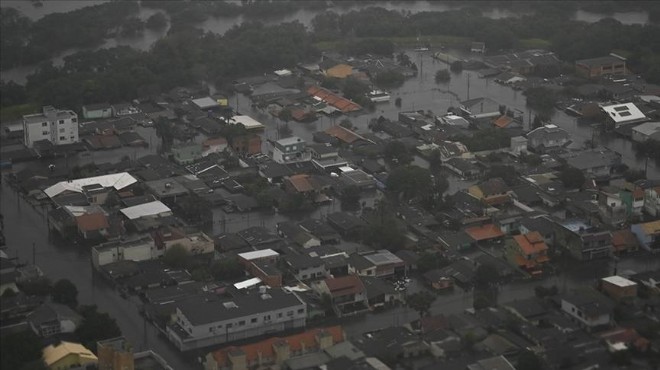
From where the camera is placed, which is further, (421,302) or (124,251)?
(124,251)

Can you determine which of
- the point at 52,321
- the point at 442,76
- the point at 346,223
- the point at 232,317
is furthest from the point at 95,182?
the point at 442,76

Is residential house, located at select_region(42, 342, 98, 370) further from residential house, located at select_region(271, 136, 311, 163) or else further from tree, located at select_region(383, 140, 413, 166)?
tree, located at select_region(383, 140, 413, 166)

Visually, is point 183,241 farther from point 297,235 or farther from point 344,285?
point 344,285

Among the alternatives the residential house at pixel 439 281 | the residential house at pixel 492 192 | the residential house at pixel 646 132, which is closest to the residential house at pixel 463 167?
the residential house at pixel 492 192

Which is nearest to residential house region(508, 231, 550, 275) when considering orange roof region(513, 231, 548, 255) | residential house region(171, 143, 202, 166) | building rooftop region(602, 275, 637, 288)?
orange roof region(513, 231, 548, 255)

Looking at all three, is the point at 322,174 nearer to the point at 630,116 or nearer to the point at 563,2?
the point at 630,116

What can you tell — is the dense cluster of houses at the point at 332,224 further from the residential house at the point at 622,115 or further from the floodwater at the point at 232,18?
the floodwater at the point at 232,18

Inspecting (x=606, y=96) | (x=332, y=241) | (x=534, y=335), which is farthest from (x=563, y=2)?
(x=534, y=335)
